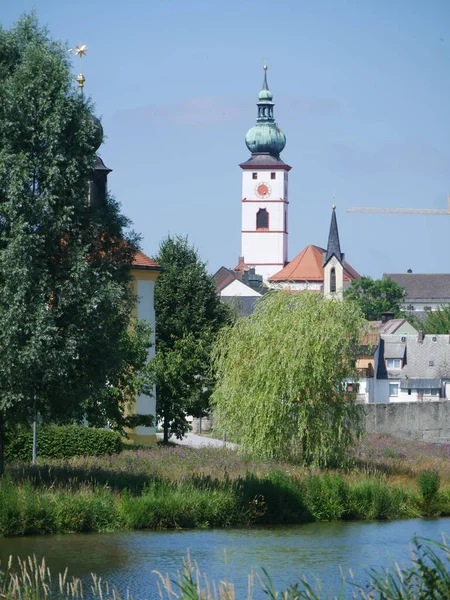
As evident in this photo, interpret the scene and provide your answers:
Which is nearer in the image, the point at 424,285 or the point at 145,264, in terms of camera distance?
the point at 145,264

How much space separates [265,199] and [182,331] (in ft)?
415

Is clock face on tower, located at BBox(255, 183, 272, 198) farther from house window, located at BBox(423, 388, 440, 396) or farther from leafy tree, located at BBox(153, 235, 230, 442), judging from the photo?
leafy tree, located at BBox(153, 235, 230, 442)

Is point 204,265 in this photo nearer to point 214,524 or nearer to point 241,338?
point 241,338

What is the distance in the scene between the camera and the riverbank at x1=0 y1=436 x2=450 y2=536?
2077 cm

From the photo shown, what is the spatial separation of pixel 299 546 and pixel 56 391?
17.8 feet

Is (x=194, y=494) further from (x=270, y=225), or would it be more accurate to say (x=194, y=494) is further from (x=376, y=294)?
(x=270, y=225)

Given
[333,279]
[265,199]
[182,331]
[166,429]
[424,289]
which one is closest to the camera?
[166,429]

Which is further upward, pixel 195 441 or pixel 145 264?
pixel 145 264

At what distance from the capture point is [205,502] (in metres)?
22.8

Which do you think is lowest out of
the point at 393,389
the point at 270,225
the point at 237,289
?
the point at 393,389

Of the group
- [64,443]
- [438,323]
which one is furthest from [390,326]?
[64,443]

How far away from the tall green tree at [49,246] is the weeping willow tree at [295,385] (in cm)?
797

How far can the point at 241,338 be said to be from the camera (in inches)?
1207

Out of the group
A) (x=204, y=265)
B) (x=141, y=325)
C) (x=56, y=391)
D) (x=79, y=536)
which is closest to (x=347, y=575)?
(x=79, y=536)
